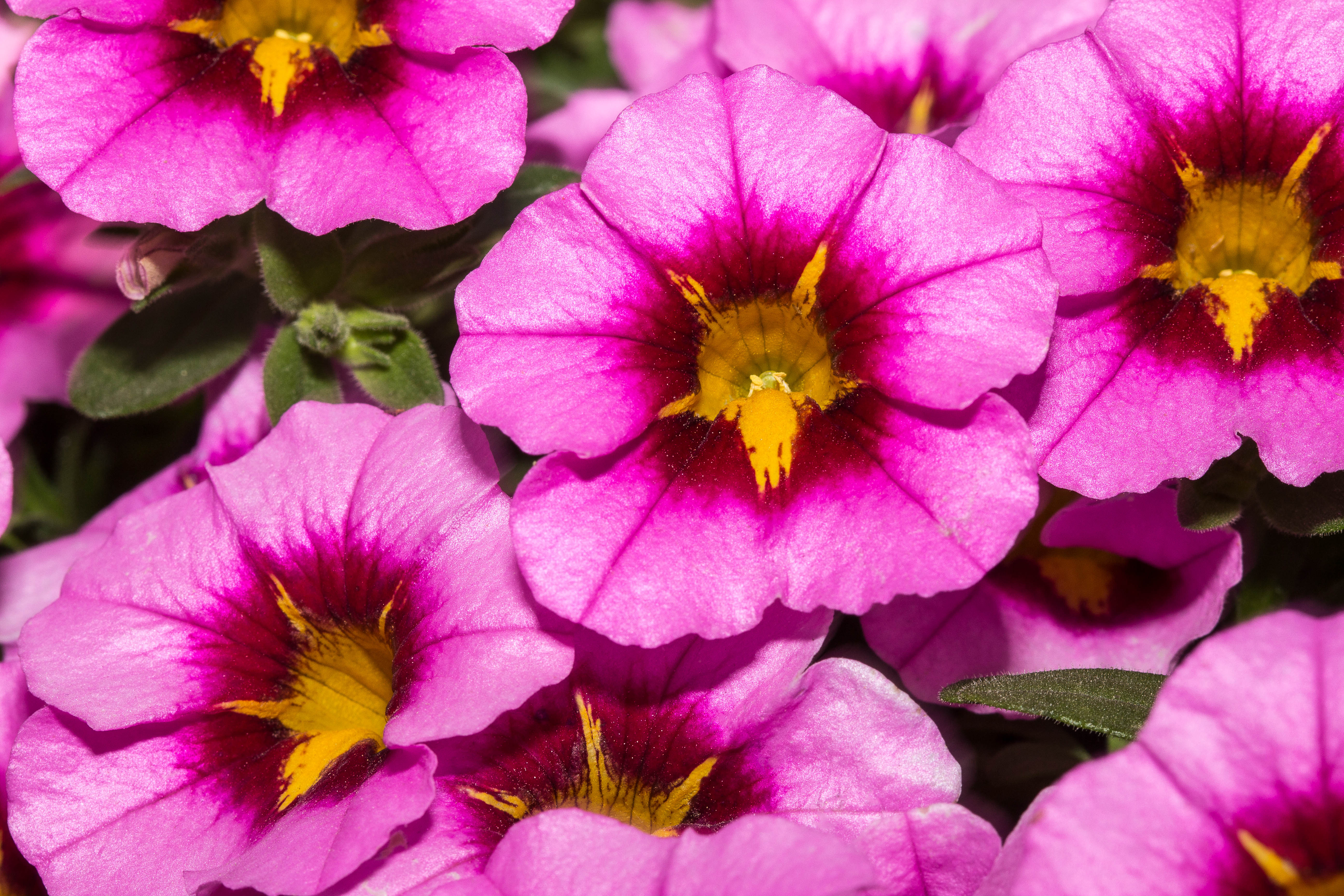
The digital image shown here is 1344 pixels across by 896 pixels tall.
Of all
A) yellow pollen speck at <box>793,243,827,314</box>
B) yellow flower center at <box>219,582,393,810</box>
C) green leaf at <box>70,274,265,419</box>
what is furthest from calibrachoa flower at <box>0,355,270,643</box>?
yellow pollen speck at <box>793,243,827,314</box>

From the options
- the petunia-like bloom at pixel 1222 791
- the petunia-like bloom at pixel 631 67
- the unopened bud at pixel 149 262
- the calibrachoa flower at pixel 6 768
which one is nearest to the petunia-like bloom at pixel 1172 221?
the petunia-like bloom at pixel 1222 791

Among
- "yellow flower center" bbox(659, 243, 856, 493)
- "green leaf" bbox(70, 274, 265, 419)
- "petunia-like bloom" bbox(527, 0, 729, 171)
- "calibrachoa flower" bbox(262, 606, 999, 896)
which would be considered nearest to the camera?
"calibrachoa flower" bbox(262, 606, 999, 896)

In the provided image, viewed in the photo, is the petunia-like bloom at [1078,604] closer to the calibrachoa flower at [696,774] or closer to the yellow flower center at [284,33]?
the calibrachoa flower at [696,774]

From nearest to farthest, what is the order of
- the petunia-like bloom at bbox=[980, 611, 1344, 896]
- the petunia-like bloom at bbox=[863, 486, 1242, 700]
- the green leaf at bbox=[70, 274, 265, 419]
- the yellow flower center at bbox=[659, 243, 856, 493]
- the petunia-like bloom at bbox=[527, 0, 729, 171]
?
1. the petunia-like bloom at bbox=[980, 611, 1344, 896]
2. the yellow flower center at bbox=[659, 243, 856, 493]
3. the petunia-like bloom at bbox=[863, 486, 1242, 700]
4. the green leaf at bbox=[70, 274, 265, 419]
5. the petunia-like bloom at bbox=[527, 0, 729, 171]

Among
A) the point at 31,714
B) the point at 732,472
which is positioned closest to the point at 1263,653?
the point at 732,472

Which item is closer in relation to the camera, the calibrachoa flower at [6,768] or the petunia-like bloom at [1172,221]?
the petunia-like bloom at [1172,221]

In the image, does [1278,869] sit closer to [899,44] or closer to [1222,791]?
[1222,791]

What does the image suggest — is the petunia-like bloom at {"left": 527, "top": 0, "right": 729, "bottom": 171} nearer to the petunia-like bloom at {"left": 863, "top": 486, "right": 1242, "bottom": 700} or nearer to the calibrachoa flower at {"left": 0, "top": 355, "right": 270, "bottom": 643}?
Result: the calibrachoa flower at {"left": 0, "top": 355, "right": 270, "bottom": 643}
